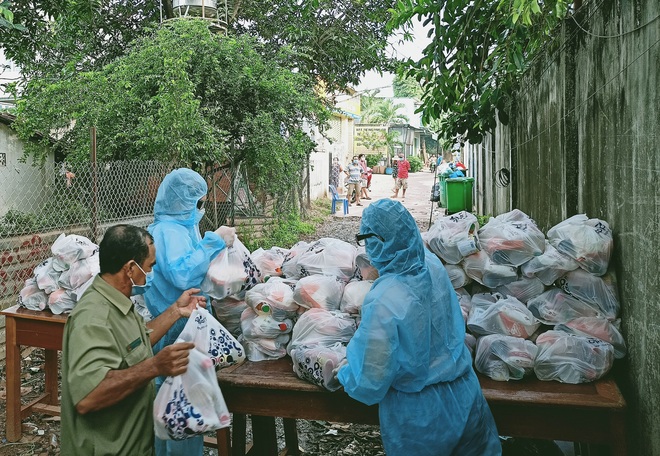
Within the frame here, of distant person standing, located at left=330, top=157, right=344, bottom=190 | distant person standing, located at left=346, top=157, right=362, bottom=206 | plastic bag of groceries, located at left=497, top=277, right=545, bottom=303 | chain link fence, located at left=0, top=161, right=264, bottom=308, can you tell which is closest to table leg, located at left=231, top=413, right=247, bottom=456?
plastic bag of groceries, located at left=497, top=277, right=545, bottom=303

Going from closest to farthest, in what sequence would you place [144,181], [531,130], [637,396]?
[637,396], [531,130], [144,181]

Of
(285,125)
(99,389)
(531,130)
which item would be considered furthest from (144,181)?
(99,389)

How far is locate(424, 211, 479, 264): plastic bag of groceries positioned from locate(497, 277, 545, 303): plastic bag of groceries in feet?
0.94

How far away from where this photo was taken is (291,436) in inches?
174

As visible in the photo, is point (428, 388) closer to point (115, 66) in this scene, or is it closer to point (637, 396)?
point (637, 396)

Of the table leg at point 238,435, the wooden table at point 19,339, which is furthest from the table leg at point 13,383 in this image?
the table leg at point 238,435

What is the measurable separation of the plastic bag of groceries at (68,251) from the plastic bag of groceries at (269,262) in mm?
1343

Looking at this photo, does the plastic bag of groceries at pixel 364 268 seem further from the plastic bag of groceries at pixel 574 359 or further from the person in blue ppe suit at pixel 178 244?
the plastic bag of groceries at pixel 574 359

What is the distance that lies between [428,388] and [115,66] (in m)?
9.08

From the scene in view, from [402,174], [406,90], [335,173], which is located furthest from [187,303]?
[406,90]

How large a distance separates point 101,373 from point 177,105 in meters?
7.38

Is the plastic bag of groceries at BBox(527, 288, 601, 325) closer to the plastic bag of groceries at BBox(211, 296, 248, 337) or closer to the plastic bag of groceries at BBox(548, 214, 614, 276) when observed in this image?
the plastic bag of groceries at BBox(548, 214, 614, 276)

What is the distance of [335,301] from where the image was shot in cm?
347

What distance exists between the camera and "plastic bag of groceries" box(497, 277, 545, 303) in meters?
3.46
